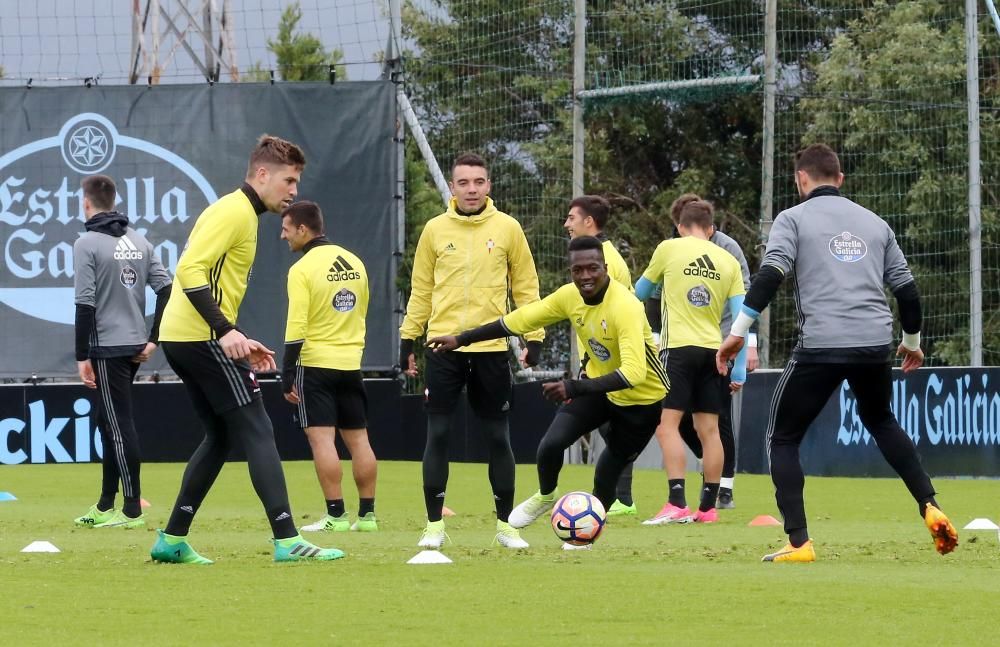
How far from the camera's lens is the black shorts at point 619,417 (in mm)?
8789

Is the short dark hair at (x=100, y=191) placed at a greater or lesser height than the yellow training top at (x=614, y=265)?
greater

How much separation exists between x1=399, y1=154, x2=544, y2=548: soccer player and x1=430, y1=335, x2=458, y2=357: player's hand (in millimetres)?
269

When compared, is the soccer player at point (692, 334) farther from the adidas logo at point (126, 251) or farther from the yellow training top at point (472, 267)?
the adidas logo at point (126, 251)

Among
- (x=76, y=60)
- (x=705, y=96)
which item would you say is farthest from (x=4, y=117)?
(x=705, y=96)

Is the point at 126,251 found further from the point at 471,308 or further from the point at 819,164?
the point at 819,164

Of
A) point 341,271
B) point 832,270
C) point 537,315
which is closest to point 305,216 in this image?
point 341,271

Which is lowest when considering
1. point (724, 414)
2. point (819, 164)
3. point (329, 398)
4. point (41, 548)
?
point (41, 548)

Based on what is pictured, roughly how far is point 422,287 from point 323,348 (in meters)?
1.38

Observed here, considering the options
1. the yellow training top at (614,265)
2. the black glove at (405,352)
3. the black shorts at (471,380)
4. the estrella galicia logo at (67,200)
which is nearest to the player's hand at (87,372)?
the black glove at (405,352)

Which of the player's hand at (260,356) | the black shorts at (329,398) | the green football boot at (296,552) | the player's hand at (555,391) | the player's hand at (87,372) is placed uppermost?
the player's hand at (260,356)

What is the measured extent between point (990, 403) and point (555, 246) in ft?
22.0

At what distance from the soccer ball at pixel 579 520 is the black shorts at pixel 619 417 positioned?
0.69 meters

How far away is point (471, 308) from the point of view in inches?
357

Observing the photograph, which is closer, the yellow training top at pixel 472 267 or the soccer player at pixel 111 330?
the yellow training top at pixel 472 267
